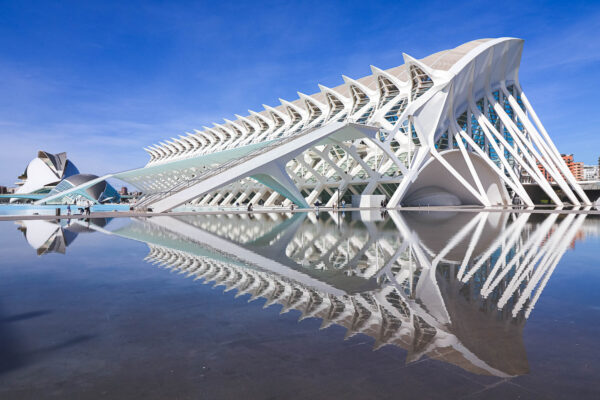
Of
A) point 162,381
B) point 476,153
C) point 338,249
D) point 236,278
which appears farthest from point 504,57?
point 162,381

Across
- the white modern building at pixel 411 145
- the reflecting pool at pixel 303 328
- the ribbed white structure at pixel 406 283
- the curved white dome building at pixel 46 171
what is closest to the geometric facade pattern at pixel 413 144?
the white modern building at pixel 411 145

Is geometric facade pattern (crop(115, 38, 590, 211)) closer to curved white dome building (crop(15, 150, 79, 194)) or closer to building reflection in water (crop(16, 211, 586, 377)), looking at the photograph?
building reflection in water (crop(16, 211, 586, 377))

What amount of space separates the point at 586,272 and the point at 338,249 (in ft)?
12.8

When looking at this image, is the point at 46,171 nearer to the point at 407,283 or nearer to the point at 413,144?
the point at 413,144

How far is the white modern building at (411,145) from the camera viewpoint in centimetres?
2620

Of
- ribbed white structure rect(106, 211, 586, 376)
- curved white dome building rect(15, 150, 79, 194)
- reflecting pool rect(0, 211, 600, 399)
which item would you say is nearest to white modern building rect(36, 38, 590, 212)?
ribbed white structure rect(106, 211, 586, 376)

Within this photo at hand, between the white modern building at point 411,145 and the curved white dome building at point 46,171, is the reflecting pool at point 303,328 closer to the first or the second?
the white modern building at point 411,145

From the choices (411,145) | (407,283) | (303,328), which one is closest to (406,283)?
(407,283)

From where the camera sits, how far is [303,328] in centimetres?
299

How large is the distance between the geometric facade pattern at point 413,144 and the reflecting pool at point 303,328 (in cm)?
1578

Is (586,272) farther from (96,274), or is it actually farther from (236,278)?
(96,274)

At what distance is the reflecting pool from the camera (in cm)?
211

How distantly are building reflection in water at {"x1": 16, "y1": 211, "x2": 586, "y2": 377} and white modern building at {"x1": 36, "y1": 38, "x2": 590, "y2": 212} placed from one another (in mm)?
13760

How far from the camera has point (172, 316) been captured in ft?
11.1
